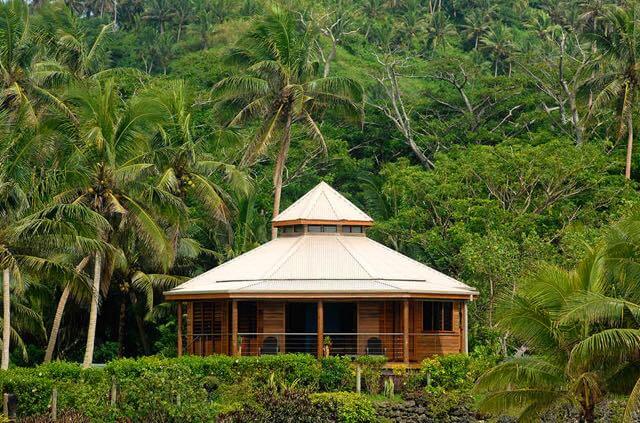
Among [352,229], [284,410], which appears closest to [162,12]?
[352,229]

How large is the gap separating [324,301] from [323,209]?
4542 mm

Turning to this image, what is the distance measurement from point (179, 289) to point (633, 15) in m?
22.7

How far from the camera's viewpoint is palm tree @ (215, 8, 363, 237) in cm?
4419

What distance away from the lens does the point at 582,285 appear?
25.1 metres

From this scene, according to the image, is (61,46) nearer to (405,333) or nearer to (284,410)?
(405,333)

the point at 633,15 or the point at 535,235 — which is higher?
the point at 633,15

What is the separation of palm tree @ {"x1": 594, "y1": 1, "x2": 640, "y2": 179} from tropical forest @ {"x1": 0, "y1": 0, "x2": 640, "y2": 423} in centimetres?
9

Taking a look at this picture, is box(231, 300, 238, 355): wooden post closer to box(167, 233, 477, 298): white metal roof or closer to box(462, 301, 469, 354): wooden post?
box(167, 233, 477, 298): white metal roof

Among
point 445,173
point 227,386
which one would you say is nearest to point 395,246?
point 445,173

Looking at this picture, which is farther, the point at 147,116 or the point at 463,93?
the point at 463,93

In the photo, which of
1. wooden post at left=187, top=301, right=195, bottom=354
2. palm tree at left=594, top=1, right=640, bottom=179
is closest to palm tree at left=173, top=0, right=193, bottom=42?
palm tree at left=594, top=1, right=640, bottom=179

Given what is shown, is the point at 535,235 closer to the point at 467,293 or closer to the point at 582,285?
the point at 467,293

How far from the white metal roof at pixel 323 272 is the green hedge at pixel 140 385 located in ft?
12.5

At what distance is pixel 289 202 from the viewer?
56562mm
